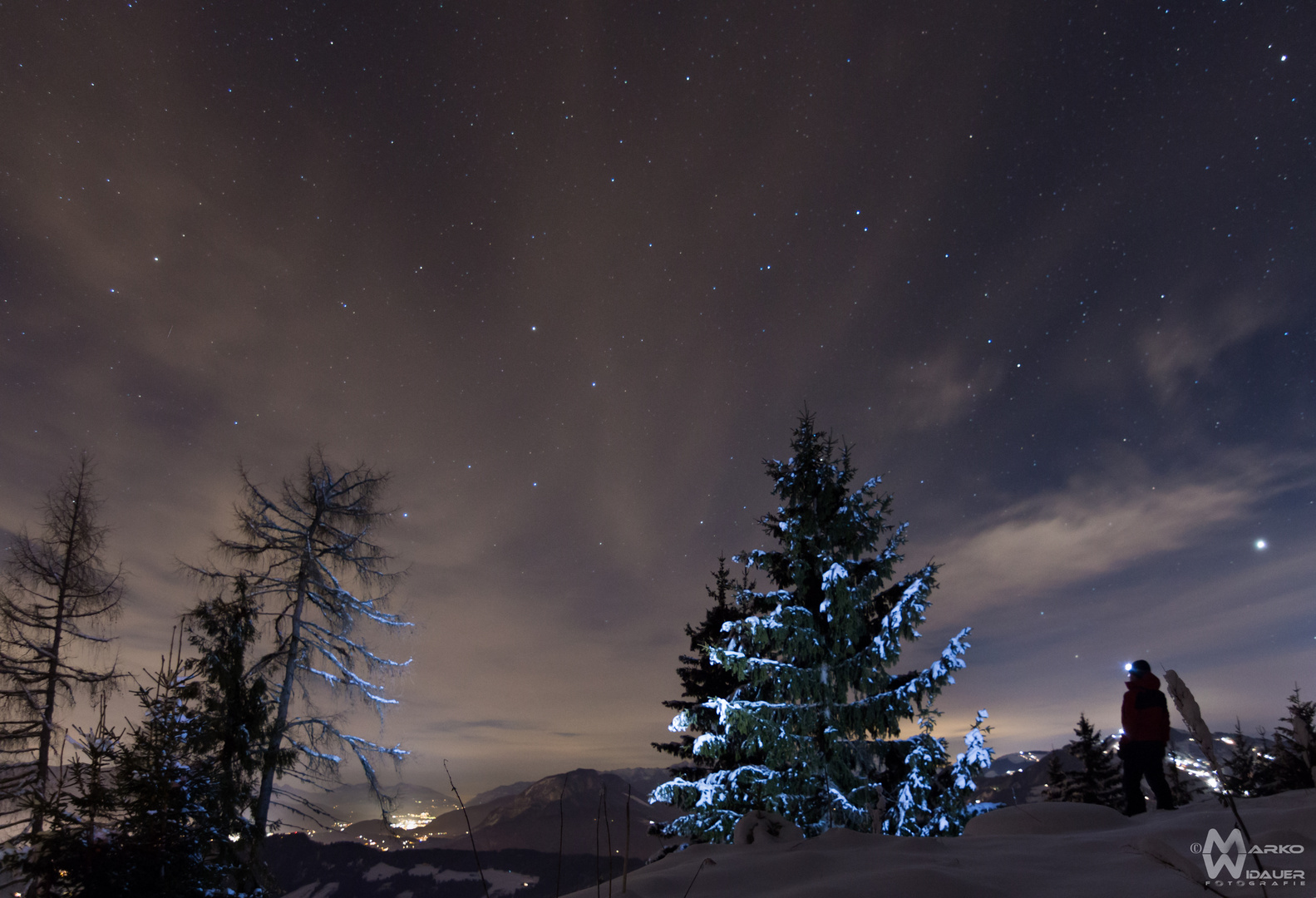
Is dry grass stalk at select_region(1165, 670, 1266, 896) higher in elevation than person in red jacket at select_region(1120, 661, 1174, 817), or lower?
higher

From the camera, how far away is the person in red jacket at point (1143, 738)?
695 cm

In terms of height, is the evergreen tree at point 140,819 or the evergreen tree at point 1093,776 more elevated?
the evergreen tree at point 140,819

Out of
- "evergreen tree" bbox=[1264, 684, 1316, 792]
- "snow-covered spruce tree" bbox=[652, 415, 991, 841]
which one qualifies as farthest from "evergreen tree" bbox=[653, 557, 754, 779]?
"evergreen tree" bbox=[1264, 684, 1316, 792]

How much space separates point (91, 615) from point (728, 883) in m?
21.7

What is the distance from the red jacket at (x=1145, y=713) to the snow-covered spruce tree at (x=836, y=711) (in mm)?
3336

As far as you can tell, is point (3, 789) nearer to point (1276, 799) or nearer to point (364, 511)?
point (364, 511)

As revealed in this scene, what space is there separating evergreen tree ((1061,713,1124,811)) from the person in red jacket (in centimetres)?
2098

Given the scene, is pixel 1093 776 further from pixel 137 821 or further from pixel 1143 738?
pixel 137 821

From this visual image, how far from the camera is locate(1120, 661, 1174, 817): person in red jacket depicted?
6945mm

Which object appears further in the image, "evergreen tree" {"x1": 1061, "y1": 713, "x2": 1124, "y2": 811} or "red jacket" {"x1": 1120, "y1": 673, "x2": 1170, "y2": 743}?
"evergreen tree" {"x1": 1061, "y1": 713, "x2": 1124, "y2": 811}

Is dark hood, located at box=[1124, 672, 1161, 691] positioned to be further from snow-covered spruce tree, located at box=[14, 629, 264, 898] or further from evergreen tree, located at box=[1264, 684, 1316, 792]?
snow-covered spruce tree, located at box=[14, 629, 264, 898]

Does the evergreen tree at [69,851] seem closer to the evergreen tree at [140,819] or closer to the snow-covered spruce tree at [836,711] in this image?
the evergreen tree at [140,819]

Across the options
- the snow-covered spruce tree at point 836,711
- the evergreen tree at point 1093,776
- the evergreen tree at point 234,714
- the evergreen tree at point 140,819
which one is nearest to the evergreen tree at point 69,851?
the evergreen tree at point 140,819

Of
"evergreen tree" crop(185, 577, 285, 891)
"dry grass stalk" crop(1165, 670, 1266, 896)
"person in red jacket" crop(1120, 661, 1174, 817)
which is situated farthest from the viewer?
"evergreen tree" crop(185, 577, 285, 891)
